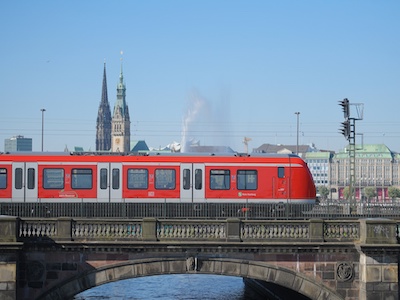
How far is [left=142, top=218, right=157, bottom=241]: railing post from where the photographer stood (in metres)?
34.2

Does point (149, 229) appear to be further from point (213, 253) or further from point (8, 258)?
point (8, 258)

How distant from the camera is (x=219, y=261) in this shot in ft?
113

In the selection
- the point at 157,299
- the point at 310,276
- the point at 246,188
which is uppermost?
the point at 246,188

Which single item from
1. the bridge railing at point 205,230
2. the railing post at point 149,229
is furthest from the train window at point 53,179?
the railing post at point 149,229

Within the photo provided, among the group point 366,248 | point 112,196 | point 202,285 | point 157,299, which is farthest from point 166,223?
point 202,285

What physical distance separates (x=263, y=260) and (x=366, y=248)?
379cm

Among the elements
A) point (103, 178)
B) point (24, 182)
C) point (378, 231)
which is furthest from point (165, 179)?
point (378, 231)

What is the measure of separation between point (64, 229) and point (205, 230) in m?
5.22

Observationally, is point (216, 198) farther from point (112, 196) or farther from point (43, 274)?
point (43, 274)

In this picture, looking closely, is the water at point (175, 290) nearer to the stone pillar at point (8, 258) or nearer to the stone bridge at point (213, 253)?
the stone bridge at point (213, 253)

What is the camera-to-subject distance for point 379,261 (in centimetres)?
3406

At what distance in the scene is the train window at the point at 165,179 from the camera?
48125 millimetres

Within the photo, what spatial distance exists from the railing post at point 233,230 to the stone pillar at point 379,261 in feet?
14.9

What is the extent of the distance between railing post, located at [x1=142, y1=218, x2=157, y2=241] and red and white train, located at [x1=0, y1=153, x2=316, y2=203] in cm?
1357
